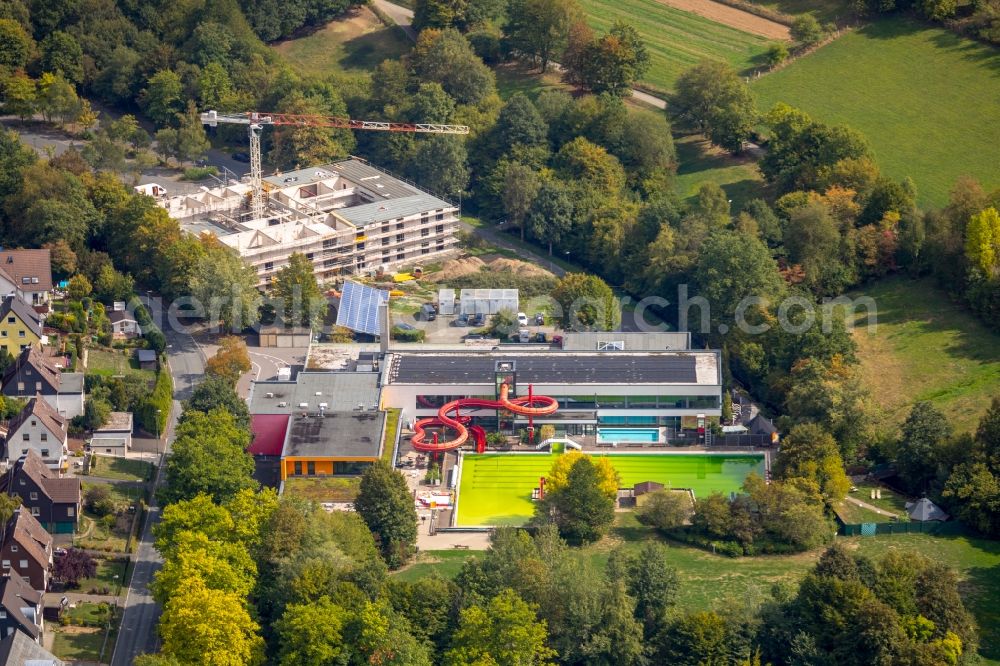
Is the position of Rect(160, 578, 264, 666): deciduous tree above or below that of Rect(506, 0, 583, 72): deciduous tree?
below

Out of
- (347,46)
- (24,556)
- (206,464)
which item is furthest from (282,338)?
(347,46)

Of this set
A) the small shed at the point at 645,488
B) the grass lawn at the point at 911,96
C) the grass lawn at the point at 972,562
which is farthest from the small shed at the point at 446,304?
the grass lawn at the point at 972,562

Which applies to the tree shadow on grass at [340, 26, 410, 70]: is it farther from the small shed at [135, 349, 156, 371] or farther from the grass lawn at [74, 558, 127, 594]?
the grass lawn at [74, 558, 127, 594]

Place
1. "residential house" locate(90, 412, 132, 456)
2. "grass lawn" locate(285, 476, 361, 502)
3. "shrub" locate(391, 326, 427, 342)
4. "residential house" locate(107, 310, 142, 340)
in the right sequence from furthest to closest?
"shrub" locate(391, 326, 427, 342) → "residential house" locate(107, 310, 142, 340) → "residential house" locate(90, 412, 132, 456) → "grass lawn" locate(285, 476, 361, 502)

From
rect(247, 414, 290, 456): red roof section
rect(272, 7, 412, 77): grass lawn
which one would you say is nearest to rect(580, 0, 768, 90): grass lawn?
rect(272, 7, 412, 77): grass lawn

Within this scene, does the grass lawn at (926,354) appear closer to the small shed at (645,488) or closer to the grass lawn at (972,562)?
the grass lawn at (972,562)

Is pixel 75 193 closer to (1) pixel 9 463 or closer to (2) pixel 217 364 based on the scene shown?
(2) pixel 217 364
